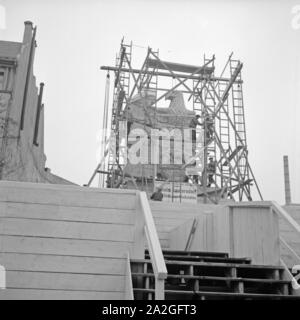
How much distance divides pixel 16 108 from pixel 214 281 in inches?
390

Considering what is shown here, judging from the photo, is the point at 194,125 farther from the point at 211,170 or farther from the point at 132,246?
the point at 132,246

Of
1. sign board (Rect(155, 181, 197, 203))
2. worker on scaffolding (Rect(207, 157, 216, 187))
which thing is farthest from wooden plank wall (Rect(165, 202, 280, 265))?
worker on scaffolding (Rect(207, 157, 216, 187))

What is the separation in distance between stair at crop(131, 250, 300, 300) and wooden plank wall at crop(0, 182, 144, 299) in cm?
40

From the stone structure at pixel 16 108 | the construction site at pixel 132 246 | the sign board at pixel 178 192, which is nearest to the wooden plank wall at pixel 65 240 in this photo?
the construction site at pixel 132 246

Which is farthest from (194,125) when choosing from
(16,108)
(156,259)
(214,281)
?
(156,259)

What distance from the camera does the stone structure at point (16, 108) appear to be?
40.3 feet

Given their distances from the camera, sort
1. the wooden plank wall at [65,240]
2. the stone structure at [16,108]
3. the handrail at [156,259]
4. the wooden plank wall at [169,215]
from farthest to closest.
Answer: the stone structure at [16,108] → the wooden plank wall at [169,215] → the wooden plank wall at [65,240] → the handrail at [156,259]

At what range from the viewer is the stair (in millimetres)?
4992

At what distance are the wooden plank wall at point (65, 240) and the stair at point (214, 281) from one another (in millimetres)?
395

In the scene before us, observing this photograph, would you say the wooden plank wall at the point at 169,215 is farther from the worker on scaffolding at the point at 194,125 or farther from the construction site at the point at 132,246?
the worker on scaffolding at the point at 194,125

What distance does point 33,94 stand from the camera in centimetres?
1634

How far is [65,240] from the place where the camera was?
554 centimetres
